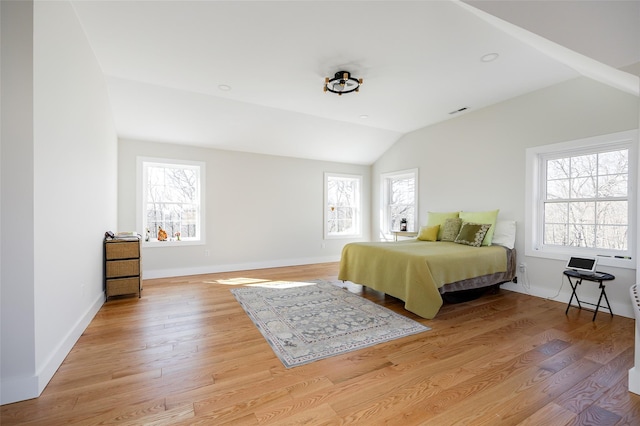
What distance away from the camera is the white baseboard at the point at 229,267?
4.61m

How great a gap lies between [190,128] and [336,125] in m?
2.39

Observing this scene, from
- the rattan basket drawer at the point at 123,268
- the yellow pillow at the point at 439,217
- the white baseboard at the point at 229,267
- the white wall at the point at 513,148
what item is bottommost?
the white baseboard at the point at 229,267

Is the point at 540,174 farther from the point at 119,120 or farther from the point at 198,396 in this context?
the point at 119,120

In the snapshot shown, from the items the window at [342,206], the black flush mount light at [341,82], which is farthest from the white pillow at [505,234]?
the window at [342,206]

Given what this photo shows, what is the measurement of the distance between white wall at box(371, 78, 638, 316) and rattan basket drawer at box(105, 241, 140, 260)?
4.61 metres

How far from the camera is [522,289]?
12.6 feet

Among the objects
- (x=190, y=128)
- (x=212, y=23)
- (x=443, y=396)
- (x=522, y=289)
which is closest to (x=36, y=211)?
(x=212, y=23)

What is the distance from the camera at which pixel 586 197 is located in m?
3.37

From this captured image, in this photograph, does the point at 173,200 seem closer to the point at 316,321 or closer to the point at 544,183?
the point at 316,321

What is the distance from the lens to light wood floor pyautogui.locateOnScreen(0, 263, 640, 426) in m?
1.54

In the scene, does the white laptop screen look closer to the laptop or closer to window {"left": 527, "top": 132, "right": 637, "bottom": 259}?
the laptop

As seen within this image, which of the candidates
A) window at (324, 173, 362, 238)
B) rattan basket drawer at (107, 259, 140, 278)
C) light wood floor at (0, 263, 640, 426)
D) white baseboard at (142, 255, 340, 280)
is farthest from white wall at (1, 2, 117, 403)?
window at (324, 173, 362, 238)

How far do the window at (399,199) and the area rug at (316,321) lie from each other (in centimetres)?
262

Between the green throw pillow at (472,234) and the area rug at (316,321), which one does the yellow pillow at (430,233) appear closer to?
the green throw pillow at (472,234)
